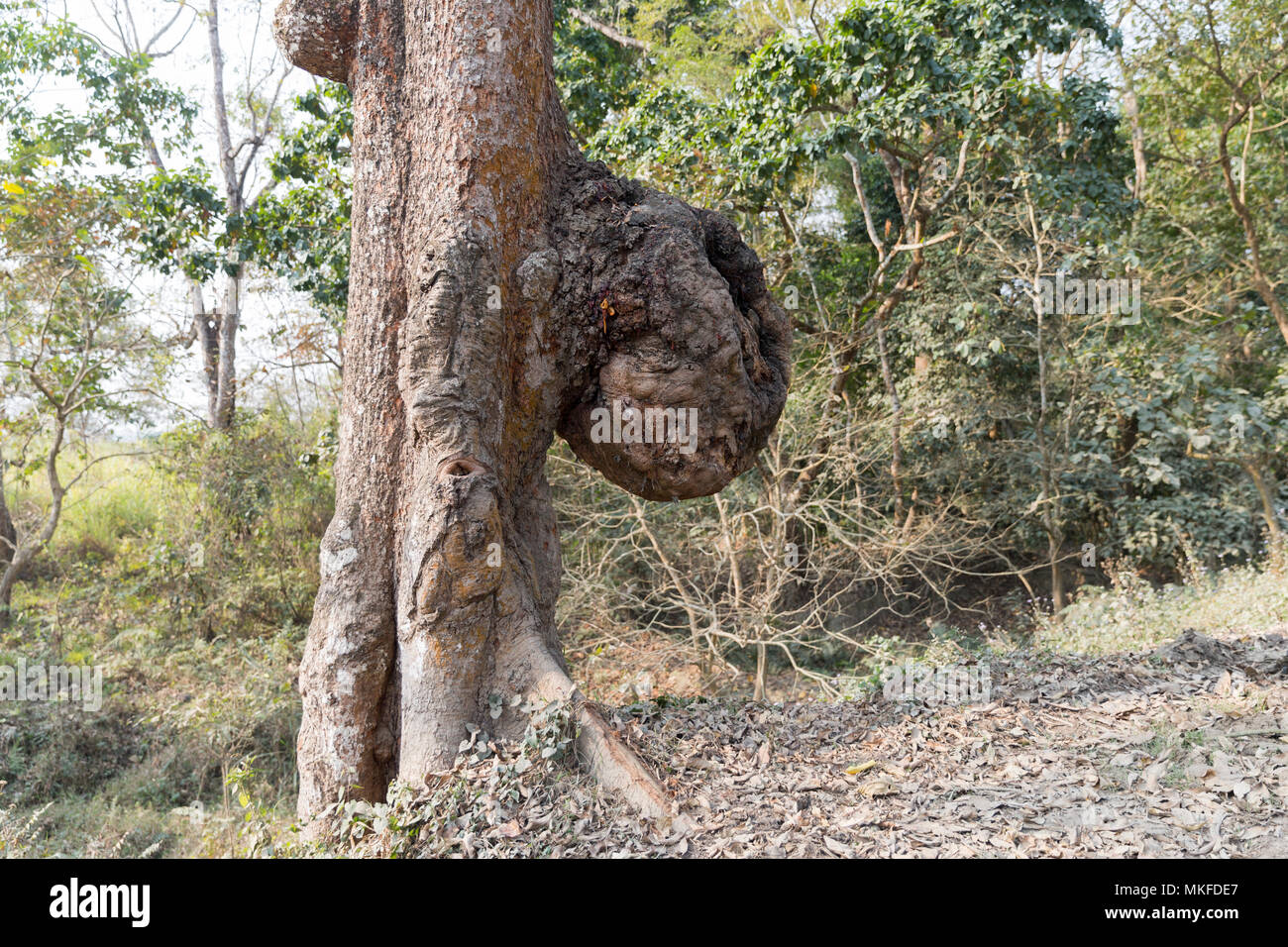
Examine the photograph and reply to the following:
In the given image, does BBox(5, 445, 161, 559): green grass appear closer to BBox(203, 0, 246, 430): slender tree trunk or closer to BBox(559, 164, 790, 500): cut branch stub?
BBox(203, 0, 246, 430): slender tree trunk

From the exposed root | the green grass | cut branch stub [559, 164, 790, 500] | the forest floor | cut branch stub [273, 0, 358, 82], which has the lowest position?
the forest floor

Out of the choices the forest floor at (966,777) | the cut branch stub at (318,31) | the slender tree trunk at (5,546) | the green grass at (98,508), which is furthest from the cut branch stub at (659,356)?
the green grass at (98,508)

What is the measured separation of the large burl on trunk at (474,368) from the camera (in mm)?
2961

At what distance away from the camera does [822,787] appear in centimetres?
296

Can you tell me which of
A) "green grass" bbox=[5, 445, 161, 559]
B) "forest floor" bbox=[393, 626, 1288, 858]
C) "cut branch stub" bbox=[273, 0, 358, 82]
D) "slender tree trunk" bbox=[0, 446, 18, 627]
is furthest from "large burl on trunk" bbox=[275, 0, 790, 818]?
"green grass" bbox=[5, 445, 161, 559]

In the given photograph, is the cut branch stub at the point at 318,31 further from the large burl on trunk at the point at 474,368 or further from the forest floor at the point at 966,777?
the forest floor at the point at 966,777

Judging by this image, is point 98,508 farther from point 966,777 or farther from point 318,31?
point 966,777

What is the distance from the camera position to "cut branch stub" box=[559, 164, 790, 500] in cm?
323

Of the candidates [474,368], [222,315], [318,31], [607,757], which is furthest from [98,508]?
[607,757]

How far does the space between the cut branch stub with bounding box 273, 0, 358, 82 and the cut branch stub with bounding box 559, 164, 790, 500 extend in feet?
4.23

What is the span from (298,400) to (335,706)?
9133 mm

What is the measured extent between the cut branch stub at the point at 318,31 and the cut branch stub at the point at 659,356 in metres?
1.29

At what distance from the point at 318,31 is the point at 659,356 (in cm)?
219
